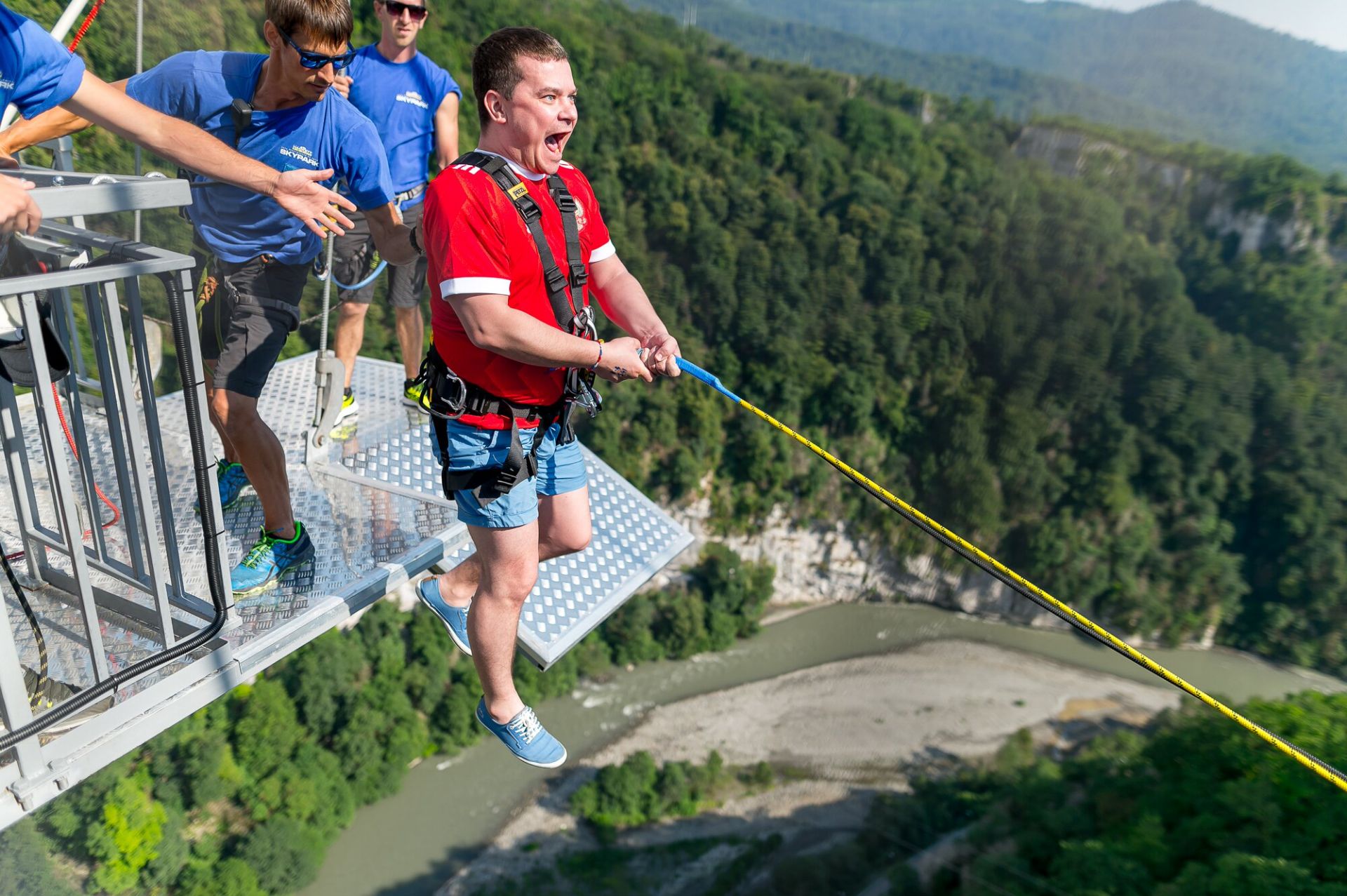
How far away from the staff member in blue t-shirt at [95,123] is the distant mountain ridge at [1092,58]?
7832 cm

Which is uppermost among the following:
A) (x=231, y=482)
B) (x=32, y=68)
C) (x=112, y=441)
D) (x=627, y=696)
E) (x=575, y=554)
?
(x=32, y=68)

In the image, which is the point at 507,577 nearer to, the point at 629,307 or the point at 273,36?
the point at 629,307

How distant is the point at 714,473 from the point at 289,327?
38857 mm

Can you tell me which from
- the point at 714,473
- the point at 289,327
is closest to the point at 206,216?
the point at 289,327

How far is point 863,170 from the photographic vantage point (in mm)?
58406

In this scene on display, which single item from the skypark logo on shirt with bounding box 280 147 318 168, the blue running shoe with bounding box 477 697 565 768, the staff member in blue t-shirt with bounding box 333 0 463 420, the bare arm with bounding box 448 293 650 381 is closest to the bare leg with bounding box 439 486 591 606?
the blue running shoe with bounding box 477 697 565 768

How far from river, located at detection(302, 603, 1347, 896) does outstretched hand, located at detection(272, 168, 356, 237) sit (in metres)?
25.3

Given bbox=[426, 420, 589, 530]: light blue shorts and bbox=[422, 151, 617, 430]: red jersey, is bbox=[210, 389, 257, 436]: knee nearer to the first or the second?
bbox=[426, 420, 589, 530]: light blue shorts

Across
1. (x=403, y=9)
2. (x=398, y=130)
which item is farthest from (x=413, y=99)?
(x=403, y=9)

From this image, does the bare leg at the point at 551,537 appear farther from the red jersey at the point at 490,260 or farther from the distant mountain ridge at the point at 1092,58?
the distant mountain ridge at the point at 1092,58

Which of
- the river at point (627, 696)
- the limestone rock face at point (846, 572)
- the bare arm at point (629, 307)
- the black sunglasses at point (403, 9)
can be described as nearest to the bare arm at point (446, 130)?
the black sunglasses at point (403, 9)

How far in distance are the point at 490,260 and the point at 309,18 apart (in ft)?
3.98

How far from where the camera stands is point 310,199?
2.97 metres

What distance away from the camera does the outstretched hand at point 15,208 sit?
81.4 inches
